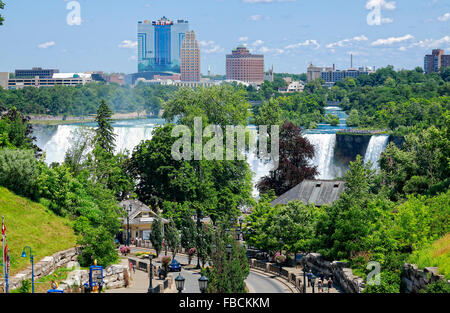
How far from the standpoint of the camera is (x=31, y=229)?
33812 millimetres

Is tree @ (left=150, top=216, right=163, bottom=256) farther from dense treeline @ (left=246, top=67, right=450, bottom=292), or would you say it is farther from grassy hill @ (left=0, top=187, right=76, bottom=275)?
grassy hill @ (left=0, top=187, right=76, bottom=275)

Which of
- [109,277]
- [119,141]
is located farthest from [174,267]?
[119,141]

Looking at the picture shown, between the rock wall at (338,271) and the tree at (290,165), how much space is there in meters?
24.4

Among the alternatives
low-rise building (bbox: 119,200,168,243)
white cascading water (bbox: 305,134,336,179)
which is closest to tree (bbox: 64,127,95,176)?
low-rise building (bbox: 119,200,168,243)

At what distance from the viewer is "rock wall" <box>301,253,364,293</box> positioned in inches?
1277

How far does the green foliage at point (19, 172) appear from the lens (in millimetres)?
37000

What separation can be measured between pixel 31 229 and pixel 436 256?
62.6 feet

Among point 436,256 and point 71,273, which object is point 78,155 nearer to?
point 71,273

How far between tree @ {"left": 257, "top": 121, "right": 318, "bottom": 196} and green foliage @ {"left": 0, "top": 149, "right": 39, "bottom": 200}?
32.5m
